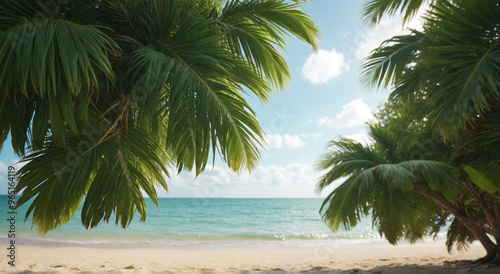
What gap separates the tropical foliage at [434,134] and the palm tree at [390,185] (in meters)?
0.02

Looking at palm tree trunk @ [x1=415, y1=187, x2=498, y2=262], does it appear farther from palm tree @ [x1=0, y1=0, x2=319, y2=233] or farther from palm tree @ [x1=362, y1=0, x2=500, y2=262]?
palm tree @ [x1=0, y1=0, x2=319, y2=233]

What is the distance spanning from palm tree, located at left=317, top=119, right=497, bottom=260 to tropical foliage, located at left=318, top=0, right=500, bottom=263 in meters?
0.02

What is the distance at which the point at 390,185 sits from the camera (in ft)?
17.2

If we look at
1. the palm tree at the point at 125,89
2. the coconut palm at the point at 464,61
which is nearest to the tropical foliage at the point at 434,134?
the coconut palm at the point at 464,61

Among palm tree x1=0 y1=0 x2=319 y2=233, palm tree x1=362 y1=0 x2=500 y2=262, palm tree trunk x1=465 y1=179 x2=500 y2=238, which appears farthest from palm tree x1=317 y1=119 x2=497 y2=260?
palm tree x1=0 y1=0 x2=319 y2=233

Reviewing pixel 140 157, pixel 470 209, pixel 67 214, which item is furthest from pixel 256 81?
pixel 470 209

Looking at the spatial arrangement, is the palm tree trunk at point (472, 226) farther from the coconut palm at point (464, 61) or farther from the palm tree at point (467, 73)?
the coconut palm at point (464, 61)

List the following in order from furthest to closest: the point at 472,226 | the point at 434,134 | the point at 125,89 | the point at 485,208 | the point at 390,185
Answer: the point at 472,226 → the point at 485,208 → the point at 390,185 → the point at 434,134 → the point at 125,89

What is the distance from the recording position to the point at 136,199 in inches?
135

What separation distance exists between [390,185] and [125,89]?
3.99 metres

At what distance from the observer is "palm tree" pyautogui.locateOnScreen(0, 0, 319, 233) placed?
8.18 ft

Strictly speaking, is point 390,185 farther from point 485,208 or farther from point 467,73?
point 467,73

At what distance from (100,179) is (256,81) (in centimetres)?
182

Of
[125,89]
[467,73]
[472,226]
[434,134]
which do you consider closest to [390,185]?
[434,134]
